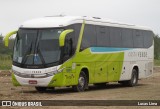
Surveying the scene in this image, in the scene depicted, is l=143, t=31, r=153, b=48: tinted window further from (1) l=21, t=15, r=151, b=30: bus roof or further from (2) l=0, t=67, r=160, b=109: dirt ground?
(1) l=21, t=15, r=151, b=30: bus roof

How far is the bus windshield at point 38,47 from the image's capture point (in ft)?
74.0

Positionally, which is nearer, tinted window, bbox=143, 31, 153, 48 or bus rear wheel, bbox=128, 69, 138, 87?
bus rear wheel, bbox=128, 69, 138, 87

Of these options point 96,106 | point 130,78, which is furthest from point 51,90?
point 96,106

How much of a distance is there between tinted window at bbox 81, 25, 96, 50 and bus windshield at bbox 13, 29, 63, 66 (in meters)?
1.71

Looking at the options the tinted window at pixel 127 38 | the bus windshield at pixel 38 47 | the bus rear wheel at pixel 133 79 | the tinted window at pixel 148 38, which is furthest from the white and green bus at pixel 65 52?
the tinted window at pixel 148 38

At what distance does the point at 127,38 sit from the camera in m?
29.3

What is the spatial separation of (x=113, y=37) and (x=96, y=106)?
10.6 metres

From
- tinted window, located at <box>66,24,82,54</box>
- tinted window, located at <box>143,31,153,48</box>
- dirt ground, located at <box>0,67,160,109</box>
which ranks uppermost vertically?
tinted window, located at <box>66,24,82,54</box>

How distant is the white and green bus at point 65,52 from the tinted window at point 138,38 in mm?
2763

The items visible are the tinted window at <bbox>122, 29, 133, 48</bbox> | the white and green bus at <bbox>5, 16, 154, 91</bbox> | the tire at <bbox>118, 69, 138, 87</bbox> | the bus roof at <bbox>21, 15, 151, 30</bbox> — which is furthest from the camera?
the tire at <bbox>118, 69, 138, 87</bbox>

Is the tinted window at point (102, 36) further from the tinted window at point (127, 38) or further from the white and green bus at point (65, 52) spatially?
the tinted window at point (127, 38)

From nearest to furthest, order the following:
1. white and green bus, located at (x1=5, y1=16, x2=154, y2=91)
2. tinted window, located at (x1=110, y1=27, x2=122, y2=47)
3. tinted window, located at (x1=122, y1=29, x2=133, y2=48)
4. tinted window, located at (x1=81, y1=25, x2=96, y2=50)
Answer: white and green bus, located at (x1=5, y1=16, x2=154, y2=91) → tinted window, located at (x1=81, y1=25, x2=96, y2=50) → tinted window, located at (x1=110, y1=27, x2=122, y2=47) → tinted window, located at (x1=122, y1=29, x2=133, y2=48)

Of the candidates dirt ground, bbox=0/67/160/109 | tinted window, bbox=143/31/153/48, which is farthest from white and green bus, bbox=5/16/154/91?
tinted window, bbox=143/31/153/48

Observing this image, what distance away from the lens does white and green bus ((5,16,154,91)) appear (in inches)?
886
